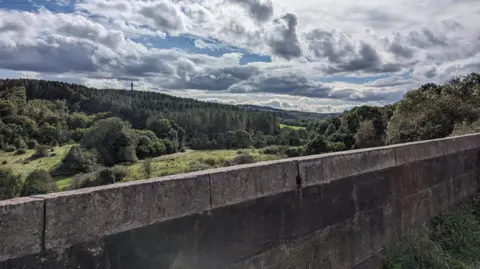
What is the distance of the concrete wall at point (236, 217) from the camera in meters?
1.98

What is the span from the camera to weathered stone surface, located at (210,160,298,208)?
2.79 m

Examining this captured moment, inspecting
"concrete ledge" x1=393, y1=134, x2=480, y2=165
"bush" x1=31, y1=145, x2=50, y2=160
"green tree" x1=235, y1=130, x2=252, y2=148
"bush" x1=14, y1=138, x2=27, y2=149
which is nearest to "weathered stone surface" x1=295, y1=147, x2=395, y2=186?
"concrete ledge" x1=393, y1=134, x2=480, y2=165

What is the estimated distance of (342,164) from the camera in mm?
3918

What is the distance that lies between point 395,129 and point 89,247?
20.8 metres

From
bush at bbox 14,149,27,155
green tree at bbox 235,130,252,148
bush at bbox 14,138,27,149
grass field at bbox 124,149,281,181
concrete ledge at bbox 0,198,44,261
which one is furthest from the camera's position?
green tree at bbox 235,130,252,148

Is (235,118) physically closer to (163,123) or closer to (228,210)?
(163,123)

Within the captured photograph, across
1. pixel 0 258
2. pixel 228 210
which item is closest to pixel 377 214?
pixel 228 210

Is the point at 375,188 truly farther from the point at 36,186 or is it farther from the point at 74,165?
the point at 74,165

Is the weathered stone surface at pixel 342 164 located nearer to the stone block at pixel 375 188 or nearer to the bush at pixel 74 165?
the stone block at pixel 375 188

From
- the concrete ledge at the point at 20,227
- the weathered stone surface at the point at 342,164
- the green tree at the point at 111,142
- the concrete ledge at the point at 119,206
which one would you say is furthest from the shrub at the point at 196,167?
the green tree at the point at 111,142

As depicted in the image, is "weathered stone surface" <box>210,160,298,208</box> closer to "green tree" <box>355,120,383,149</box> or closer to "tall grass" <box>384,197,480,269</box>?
"tall grass" <box>384,197,480,269</box>

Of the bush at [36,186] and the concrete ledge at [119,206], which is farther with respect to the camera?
the bush at [36,186]

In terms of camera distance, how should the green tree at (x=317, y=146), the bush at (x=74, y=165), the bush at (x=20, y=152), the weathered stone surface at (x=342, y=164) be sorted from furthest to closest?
the bush at (x=20, y=152)
the bush at (x=74, y=165)
the green tree at (x=317, y=146)
the weathered stone surface at (x=342, y=164)

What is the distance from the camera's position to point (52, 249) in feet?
6.42
